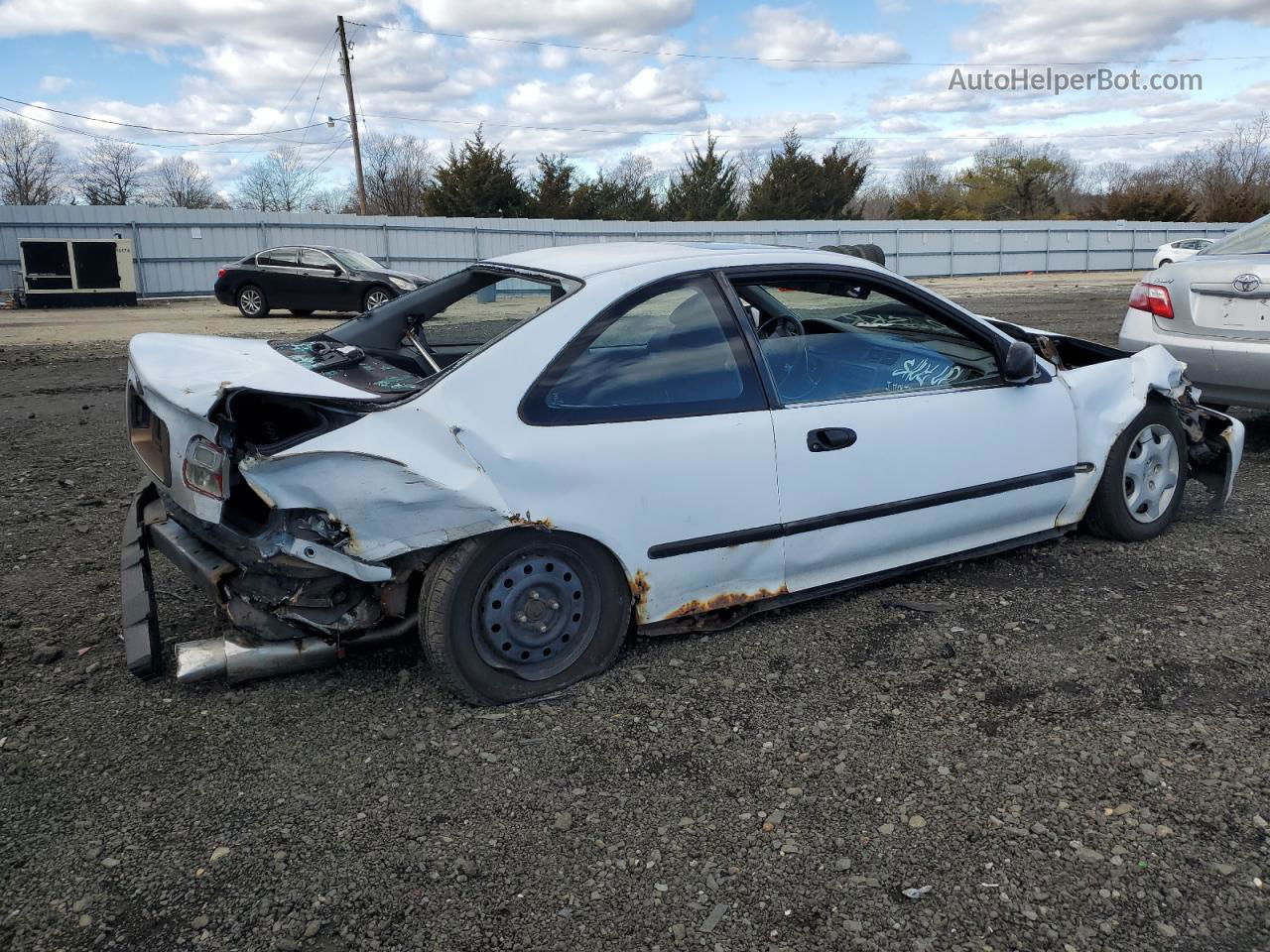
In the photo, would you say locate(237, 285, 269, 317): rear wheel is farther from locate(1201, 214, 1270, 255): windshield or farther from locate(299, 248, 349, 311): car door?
locate(1201, 214, 1270, 255): windshield

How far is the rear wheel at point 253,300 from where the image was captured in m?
19.0

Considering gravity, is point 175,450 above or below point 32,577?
above

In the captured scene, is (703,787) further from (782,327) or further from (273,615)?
(782,327)

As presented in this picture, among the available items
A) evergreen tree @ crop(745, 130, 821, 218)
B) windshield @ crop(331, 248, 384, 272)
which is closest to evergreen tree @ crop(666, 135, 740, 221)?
evergreen tree @ crop(745, 130, 821, 218)

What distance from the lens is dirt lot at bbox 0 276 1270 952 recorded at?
2.20 m

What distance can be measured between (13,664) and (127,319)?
17.6 m

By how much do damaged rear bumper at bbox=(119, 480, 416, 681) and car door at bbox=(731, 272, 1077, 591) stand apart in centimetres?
141

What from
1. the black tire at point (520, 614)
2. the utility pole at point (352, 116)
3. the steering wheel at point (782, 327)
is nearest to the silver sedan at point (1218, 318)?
the steering wheel at point (782, 327)

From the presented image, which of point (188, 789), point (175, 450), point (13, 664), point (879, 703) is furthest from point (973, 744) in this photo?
point (13, 664)

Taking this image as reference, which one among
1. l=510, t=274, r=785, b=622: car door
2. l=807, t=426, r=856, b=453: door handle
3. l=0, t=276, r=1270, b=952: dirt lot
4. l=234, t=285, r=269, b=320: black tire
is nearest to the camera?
l=0, t=276, r=1270, b=952: dirt lot

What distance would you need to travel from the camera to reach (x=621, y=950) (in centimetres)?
211

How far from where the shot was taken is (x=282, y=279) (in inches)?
739

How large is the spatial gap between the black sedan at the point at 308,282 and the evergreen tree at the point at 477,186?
2017 cm

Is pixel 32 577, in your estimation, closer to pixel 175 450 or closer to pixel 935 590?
pixel 175 450
